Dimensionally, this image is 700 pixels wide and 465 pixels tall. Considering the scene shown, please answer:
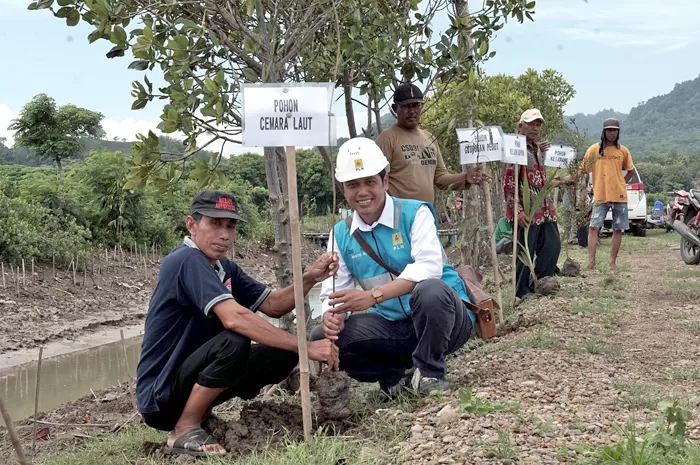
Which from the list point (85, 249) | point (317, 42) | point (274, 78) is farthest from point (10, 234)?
point (274, 78)

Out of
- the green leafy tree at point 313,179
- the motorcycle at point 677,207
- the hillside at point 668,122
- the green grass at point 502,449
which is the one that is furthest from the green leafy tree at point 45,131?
the hillside at point 668,122

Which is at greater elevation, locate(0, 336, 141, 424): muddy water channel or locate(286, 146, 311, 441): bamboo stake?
locate(286, 146, 311, 441): bamboo stake

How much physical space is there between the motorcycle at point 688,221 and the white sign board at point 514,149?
4.95 meters

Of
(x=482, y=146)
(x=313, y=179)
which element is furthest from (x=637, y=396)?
(x=313, y=179)

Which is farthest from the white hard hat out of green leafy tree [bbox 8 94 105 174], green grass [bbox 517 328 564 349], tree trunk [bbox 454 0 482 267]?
green leafy tree [bbox 8 94 105 174]

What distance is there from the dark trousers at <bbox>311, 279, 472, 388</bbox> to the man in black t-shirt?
0.28 meters

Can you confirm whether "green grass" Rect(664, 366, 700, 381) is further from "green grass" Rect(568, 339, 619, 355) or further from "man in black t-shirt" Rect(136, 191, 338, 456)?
"man in black t-shirt" Rect(136, 191, 338, 456)

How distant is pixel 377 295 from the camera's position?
379cm

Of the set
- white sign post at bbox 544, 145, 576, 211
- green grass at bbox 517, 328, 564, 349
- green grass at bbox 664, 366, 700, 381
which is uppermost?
white sign post at bbox 544, 145, 576, 211

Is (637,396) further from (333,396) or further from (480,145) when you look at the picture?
(480,145)

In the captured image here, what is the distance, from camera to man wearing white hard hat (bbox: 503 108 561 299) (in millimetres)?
7383

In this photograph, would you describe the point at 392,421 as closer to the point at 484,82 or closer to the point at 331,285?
the point at 331,285

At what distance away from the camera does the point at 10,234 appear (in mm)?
12539

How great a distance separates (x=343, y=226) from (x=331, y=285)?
32cm
